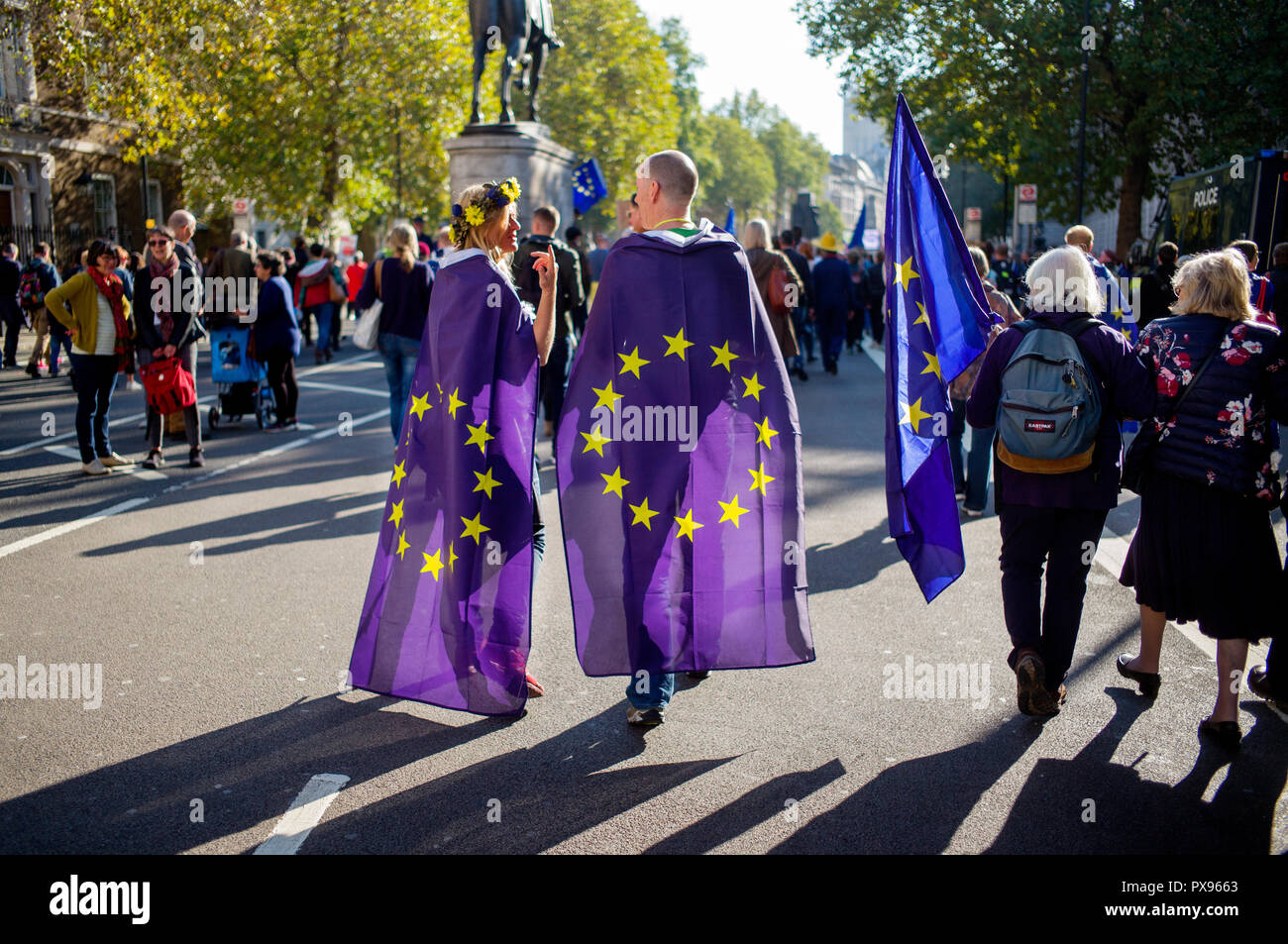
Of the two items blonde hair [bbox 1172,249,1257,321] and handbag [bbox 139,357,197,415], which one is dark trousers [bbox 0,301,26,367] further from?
blonde hair [bbox 1172,249,1257,321]

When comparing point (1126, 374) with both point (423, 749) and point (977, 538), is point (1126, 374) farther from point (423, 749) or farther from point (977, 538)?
point (977, 538)

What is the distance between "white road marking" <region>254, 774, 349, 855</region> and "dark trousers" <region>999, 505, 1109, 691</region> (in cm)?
254

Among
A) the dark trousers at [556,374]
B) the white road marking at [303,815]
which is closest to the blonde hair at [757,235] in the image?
the dark trousers at [556,374]

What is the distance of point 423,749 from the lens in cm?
452

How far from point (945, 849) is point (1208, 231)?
14443 millimetres

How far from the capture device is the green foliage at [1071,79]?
2323 centimetres

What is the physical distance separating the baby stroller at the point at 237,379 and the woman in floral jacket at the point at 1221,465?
9.36m

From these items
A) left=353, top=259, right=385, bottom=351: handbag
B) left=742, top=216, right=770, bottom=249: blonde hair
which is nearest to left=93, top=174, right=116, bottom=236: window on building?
left=742, top=216, right=770, bottom=249: blonde hair

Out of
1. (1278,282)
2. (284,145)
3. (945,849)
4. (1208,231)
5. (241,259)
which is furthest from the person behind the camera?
(284,145)

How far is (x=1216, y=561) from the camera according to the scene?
4586 mm

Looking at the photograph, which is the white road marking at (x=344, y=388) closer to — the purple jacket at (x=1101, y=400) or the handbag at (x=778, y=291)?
the handbag at (x=778, y=291)

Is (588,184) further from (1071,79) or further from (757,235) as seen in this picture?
(1071,79)

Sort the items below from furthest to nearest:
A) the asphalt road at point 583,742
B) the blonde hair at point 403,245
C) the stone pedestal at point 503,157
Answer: the stone pedestal at point 503,157, the blonde hair at point 403,245, the asphalt road at point 583,742
